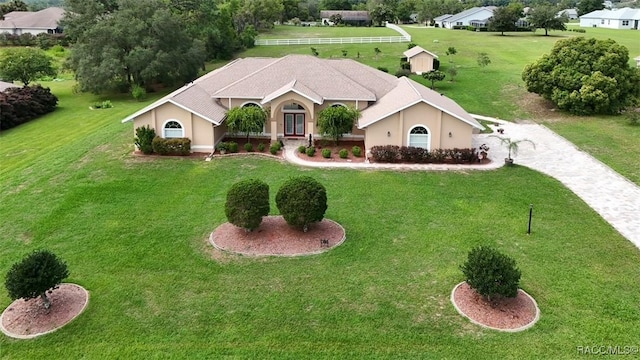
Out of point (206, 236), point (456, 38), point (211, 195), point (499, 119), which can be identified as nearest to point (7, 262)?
point (206, 236)

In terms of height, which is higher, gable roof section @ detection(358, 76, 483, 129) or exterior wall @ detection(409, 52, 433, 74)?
exterior wall @ detection(409, 52, 433, 74)

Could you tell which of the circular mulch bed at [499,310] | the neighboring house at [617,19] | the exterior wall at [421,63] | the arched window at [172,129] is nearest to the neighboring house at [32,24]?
the exterior wall at [421,63]

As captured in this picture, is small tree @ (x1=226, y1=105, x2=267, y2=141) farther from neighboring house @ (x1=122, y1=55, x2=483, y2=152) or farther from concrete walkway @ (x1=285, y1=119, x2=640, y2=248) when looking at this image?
concrete walkway @ (x1=285, y1=119, x2=640, y2=248)

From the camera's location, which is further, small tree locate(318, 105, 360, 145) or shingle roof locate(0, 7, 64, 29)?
shingle roof locate(0, 7, 64, 29)

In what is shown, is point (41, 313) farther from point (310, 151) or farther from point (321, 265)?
point (310, 151)

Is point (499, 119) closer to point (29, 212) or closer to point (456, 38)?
point (29, 212)

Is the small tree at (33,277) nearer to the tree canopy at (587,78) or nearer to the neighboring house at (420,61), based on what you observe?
the tree canopy at (587,78)

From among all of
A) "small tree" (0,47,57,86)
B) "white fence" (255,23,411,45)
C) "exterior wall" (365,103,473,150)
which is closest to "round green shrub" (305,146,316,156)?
"exterior wall" (365,103,473,150)
